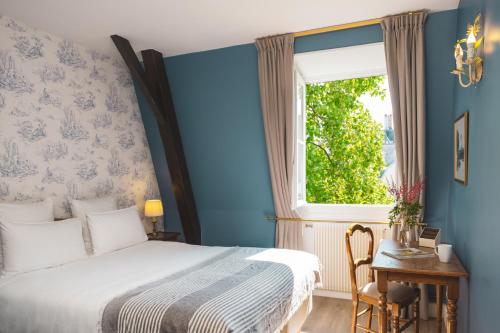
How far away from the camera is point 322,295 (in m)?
3.85

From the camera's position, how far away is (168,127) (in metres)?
4.02

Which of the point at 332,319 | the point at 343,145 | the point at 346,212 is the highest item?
the point at 343,145

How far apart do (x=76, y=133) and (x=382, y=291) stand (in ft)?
10.2

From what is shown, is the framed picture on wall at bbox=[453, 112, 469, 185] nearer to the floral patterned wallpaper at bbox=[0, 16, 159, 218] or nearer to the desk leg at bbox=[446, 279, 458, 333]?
the desk leg at bbox=[446, 279, 458, 333]

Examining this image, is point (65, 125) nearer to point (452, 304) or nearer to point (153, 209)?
point (153, 209)

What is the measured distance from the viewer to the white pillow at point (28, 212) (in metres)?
2.77

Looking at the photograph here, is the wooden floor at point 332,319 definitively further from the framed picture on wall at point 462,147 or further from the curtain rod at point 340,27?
the curtain rod at point 340,27

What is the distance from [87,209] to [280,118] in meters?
2.04

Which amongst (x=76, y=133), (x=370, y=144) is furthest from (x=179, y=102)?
(x=370, y=144)

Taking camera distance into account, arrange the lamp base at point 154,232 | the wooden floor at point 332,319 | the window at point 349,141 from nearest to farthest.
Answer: the wooden floor at point 332,319, the lamp base at point 154,232, the window at point 349,141

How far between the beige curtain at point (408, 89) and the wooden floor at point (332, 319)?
0.22 m

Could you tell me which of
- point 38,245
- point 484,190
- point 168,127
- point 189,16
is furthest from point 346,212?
point 38,245

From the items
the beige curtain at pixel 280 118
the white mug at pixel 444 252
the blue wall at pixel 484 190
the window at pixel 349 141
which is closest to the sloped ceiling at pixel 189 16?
the beige curtain at pixel 280 118

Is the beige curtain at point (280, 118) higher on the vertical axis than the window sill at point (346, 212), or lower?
higher
